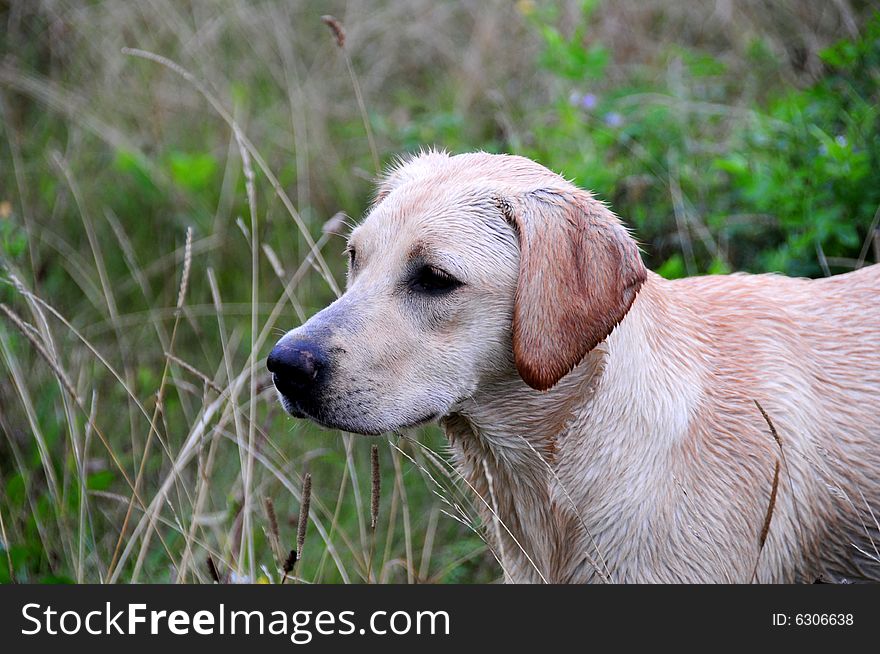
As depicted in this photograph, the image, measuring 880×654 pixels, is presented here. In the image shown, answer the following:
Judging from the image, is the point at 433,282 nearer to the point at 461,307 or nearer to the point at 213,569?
the point at 461,307

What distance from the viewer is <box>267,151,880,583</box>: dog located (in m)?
2.68

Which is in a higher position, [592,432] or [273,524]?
[592,432]

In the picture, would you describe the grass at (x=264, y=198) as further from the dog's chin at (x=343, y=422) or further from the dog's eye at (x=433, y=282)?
the dog's eye at (x=433, y=282)

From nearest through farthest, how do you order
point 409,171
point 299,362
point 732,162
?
point 299,362 → point 409,171 → point 732,162

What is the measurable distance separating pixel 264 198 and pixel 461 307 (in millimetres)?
3348

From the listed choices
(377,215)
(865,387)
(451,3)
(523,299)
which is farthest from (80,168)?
(865,387)

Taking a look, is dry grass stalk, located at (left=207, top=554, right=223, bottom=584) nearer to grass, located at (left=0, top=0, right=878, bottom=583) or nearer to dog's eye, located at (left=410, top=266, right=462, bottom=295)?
grass, located at (left=0, top=0, right=878, bottom=583)

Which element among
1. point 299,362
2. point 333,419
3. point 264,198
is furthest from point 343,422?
point 264,198

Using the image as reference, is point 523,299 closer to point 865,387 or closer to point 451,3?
point 865,387

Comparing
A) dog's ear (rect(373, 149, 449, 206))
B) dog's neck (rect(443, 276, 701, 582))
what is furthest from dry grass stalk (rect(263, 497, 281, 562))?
dog's ear (rect(373, 149, 449, 206))

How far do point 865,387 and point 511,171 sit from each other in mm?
1217

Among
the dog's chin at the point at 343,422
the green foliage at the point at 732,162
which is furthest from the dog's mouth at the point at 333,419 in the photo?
the green foliage at the point at 732,162

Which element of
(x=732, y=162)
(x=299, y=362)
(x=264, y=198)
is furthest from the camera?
(x=264, y=198)

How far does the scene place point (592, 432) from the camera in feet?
9.29
